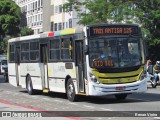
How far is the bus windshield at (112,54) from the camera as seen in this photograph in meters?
17.9

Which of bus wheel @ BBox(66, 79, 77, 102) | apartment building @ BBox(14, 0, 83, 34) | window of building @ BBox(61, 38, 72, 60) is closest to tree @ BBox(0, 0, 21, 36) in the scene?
apartment building @ BBox(14, 0, 83, 34)

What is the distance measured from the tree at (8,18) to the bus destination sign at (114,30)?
63811 mm

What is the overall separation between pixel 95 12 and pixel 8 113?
100 feet

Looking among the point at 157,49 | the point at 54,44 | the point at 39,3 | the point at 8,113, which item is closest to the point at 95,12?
the point at 157,49

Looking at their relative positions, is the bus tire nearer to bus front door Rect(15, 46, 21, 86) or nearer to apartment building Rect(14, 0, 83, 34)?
bus front door Rect(15, 46, 21, 86)

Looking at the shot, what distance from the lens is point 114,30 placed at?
60.1ft

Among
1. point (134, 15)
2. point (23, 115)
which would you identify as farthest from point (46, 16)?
point (23, 115)

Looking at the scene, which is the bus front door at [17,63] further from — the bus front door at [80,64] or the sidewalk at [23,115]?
the sidewalk at [23,115]

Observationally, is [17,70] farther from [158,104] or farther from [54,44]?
[158,104]

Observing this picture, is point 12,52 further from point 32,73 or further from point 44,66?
point 44,66

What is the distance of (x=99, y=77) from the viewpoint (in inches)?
701

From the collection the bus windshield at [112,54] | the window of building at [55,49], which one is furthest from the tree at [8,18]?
the bus windshield at [112,54]

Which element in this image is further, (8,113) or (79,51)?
(79,51)

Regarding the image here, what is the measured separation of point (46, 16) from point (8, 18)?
8.26 metres
